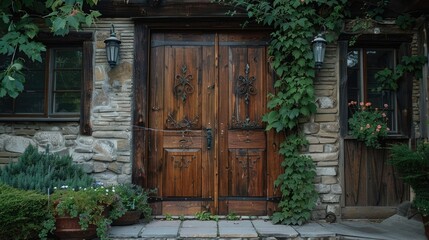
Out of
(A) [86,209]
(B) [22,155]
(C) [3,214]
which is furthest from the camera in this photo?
(B) [22,155]

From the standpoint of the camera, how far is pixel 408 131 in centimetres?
502

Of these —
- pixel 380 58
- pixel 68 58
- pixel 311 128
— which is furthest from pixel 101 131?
pixel 380 58

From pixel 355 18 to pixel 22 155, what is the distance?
4.38 m

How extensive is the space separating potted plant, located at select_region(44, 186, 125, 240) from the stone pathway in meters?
0.24

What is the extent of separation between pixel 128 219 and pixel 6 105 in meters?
2.30

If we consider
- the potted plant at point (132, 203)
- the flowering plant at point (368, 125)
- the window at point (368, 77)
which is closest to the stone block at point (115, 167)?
the potted plant at point (132, 203)

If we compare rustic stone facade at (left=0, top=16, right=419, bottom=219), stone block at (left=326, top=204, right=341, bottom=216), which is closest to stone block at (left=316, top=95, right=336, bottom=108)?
rustic stone facade at (left=0, top=16, right=419, bottom=219)

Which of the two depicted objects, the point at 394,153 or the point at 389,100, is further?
the point at 389,100

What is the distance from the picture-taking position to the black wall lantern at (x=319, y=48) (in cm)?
477

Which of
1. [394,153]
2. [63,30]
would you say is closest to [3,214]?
[63,30]

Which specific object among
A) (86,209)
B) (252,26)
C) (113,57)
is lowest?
(86,209)

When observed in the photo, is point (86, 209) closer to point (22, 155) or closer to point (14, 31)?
point (22, 155)

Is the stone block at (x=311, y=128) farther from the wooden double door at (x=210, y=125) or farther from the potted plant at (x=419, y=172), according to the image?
the potted plant at (x=419, y=172)

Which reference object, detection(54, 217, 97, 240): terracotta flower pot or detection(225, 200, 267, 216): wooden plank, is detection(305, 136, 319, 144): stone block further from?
detection(54, 217, 97, 240): terracotta flower pot
